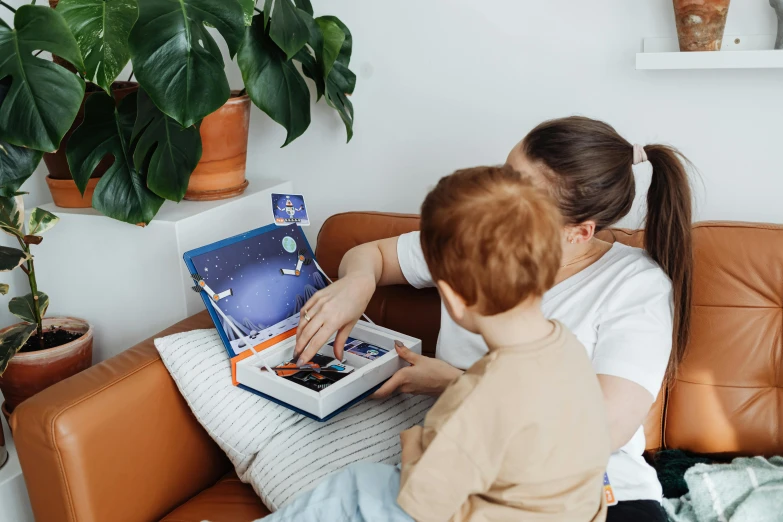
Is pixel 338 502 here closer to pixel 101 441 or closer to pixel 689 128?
pixel 101 441

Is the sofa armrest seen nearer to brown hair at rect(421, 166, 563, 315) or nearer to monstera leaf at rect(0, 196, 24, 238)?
monstera leaf at rect(0, 196, 24, 238)

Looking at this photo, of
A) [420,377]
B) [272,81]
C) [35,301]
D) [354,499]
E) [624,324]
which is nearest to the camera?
[354,499]

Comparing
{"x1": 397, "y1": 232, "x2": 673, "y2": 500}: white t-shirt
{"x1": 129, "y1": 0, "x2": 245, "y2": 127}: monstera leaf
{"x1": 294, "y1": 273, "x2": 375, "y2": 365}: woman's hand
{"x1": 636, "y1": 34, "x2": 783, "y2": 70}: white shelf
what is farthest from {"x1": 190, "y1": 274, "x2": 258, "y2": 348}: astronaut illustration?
{"x1": 636, "y1": 34, "x2": 783, "y2": 70}: white shelf

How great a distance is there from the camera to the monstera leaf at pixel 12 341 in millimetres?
1612

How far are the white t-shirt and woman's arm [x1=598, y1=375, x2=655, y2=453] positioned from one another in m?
0.01

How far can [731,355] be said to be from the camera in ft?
4.53

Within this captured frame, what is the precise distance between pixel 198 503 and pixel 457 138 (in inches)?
43.8

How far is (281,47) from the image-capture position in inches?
59.8

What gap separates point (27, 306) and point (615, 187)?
4.79 feet

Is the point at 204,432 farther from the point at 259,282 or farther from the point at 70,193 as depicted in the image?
the point at 70,193

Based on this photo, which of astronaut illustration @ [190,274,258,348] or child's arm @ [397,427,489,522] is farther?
astronaut illustration @ [190,274,258,348]

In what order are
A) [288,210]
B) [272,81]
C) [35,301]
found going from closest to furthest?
[288,210]
[272,81]
[35,301]

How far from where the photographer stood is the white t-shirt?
1.13m

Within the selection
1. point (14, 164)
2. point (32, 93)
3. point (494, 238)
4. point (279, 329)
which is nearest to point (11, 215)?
point (14, 164)
